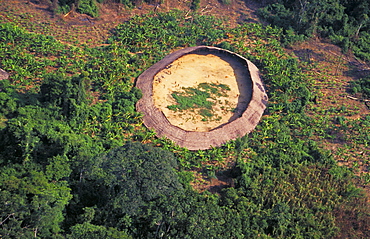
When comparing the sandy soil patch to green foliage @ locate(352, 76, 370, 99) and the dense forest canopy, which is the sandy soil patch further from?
green foliage @ locate(352, 76, 370, 99)

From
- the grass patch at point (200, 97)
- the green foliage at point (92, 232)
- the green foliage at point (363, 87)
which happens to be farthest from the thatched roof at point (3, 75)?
the green foliage at point (363, 87)

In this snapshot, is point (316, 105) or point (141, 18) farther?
point (141, 18)

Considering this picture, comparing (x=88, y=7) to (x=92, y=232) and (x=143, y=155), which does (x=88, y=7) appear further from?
(x=92, y=232)

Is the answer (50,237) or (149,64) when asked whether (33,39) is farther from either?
(50,237)

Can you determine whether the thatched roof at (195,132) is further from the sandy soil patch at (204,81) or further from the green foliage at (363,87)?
the green foliage at (363,87)

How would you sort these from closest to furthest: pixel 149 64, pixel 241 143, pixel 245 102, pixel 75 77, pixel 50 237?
pixel 50 237 → pixel 241 143 → pixel 75 77 → pixel 245 102 → pixel 149 64

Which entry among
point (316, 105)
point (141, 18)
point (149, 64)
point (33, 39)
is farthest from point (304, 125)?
point (33, 39)
